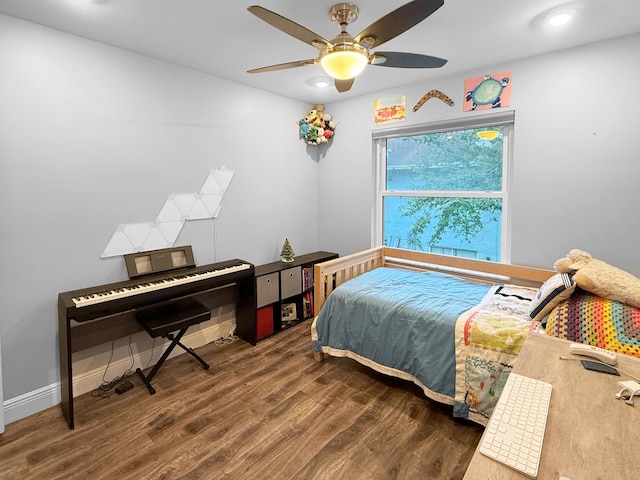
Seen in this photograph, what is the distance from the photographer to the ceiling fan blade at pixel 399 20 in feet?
4.39

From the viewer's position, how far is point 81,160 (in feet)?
7.61

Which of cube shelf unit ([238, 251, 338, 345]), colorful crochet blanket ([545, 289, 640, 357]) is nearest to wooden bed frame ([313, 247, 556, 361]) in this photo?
cube shelf unit ([238, 251, 338, 345])

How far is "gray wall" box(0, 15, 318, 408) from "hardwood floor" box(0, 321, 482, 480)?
550 millimetres

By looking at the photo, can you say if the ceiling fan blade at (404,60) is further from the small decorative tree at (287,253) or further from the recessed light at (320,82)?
the small decorative tree at (287,253)

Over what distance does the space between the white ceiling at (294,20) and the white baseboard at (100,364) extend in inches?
84.8

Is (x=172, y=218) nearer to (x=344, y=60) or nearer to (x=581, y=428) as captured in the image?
(x=344, y=60)

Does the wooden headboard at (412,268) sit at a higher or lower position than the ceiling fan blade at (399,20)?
lower

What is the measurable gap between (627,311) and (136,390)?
3022 mm

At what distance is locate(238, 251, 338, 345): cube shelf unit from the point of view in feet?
10.4

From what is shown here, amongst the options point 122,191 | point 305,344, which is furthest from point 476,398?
point 122,191

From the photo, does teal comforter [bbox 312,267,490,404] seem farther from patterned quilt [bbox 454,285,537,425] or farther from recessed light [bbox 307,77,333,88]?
recessed light [bbox 307,77,333,88]

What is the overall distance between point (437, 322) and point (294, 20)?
2.06 metres

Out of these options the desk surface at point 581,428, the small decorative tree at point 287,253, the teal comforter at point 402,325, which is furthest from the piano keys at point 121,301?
the desk surface at point 581,428

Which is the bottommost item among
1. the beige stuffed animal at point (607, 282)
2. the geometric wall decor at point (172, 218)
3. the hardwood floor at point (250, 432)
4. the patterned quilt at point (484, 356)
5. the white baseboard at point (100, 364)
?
the hardwood floor at point (250, 432)
